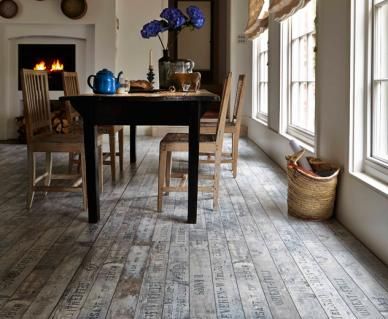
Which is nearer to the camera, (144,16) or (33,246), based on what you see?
(33,246)

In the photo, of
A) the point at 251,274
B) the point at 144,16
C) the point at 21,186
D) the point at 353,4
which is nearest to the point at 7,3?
the point at 144,16

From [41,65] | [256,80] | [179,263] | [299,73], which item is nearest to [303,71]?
[299,73]

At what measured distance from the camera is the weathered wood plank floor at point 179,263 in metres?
2.21

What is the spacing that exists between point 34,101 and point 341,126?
216cm

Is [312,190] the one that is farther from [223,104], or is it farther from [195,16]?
[195,16]

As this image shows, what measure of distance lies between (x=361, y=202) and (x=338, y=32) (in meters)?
1.12

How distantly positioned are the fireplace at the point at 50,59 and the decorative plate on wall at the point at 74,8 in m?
0.53

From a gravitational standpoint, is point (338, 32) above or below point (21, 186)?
above

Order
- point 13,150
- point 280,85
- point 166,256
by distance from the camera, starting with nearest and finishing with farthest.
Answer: point 166,256 < point 280,85 < point 13,150

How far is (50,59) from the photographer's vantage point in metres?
8.91

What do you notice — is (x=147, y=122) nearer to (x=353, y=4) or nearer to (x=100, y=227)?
(x=100, y=227)

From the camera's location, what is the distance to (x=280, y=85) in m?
5.92

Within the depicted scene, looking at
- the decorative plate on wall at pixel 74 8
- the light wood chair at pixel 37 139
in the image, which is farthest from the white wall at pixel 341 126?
the decorative plate on wall at pixel 74 8

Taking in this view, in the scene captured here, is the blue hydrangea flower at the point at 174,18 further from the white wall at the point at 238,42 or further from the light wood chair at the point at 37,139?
the white wall at the point at 238,42
